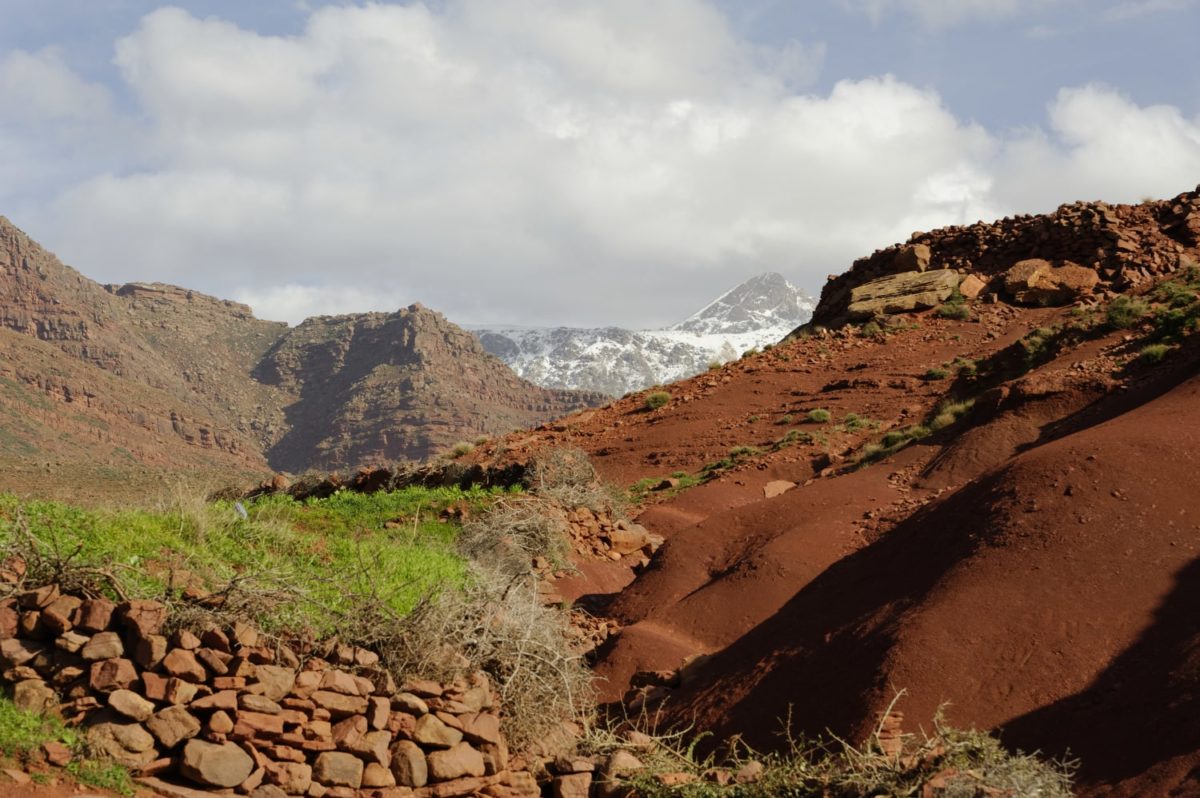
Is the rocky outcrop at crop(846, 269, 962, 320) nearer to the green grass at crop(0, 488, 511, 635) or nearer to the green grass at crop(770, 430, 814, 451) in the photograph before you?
the green grass at crop(770, 430, 814, 451)

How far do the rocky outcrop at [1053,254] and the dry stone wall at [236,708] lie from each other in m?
23.7

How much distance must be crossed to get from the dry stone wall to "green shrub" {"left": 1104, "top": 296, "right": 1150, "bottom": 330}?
16.9 meters

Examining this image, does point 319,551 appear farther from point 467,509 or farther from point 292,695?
point 467,509

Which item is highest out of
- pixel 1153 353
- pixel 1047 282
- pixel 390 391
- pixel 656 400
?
pixel 390 391

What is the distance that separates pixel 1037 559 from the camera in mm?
9266

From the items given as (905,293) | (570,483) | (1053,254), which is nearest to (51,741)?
(570,483)

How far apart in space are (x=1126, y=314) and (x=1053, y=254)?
10.4 metres

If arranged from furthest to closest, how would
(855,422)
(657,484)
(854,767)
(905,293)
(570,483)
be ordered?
1. (905,293)
2. (855,422)
3. (657,484)
4. (570,483)
5. (854,767)

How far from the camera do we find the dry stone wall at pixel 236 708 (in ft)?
22.2

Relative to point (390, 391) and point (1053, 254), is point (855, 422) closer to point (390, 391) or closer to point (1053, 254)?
point (1053, 254)

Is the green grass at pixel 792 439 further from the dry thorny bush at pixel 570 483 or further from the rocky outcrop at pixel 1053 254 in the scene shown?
the rocky outcrop at pixel 1053 254

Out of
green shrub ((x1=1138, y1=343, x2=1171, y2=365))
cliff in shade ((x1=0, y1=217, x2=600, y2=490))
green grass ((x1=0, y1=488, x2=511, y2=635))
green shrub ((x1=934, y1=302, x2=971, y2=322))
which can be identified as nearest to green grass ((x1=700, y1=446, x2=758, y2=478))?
green shrub ((x1=1138, y1=343, x2=1171, y2=365))

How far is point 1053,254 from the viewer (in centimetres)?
3103

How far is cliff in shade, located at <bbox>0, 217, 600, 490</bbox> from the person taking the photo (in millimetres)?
68375
